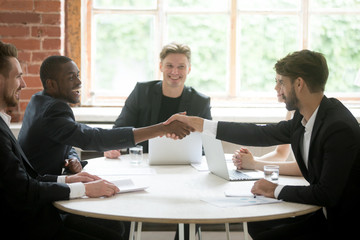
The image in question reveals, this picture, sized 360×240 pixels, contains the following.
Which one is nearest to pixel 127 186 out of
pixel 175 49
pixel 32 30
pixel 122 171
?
pixel 122 171

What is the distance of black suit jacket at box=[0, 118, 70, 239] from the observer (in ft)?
5.69

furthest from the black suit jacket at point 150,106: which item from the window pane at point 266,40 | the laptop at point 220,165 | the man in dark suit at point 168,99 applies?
the window pane at point 266,40

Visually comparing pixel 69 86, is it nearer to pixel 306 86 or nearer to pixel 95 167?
pixel 95 167

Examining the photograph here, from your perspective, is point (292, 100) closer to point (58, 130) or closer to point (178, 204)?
point (178, 204)

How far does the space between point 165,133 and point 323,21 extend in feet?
7.73

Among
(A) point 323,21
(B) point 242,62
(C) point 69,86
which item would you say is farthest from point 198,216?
(A) point 323,21

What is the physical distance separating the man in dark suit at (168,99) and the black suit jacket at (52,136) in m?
0.87

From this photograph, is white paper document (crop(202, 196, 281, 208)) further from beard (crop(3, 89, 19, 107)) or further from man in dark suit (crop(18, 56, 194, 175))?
beard (crop(3, 89, 19, 107))

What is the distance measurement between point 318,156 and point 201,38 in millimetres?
2461

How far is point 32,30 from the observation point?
12.5 ft

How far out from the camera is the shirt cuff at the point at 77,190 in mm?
1868

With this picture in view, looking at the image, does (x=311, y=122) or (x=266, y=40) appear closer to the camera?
(x=311, y=122)

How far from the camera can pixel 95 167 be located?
2557 mm

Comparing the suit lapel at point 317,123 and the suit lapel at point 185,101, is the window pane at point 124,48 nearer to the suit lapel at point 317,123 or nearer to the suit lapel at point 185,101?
the suit lapel at point 185,101
